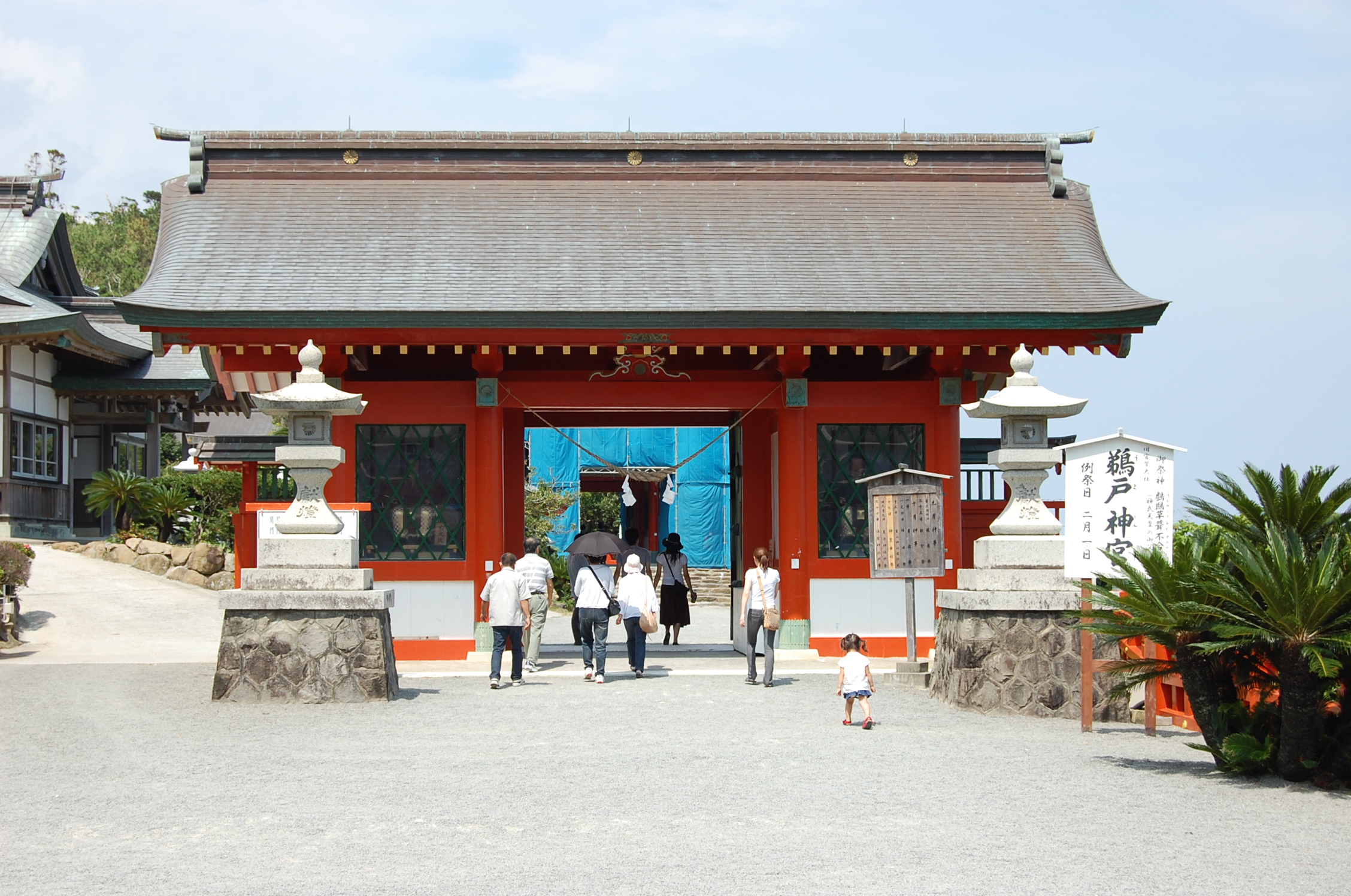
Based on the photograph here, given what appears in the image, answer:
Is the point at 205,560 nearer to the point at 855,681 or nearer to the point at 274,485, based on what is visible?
the point at 274,485

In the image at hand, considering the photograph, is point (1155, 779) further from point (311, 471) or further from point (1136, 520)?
point (311, 471)

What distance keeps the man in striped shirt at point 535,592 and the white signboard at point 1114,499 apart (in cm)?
609

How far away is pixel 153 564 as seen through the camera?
76.6ft

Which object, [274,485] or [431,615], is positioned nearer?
[431,615]

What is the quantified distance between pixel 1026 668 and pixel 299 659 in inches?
251

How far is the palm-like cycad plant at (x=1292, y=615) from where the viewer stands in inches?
287

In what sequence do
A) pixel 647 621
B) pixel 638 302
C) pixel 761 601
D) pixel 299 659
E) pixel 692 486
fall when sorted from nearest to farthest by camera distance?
1. pixel 299 659
2. pixel 761 601
3. pixel 647 621
4. pixel 638 302
5. pixel 692 486

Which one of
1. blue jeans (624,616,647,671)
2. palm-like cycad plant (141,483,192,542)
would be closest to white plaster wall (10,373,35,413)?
palm-like cycad plant (141,483,192,542)

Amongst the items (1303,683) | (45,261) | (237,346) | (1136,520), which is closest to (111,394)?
(45,261)

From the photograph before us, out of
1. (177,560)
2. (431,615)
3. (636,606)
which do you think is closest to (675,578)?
(431,615)

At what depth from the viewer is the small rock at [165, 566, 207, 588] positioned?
75.5 feet

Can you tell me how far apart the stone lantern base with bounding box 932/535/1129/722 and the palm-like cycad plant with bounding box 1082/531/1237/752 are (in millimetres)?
2081

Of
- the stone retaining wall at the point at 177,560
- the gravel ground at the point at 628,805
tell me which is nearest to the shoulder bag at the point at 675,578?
Result: the gravel ground at the point at 628,805

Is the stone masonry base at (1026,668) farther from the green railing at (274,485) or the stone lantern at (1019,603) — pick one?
the green railing at (274,485)
